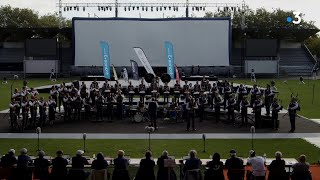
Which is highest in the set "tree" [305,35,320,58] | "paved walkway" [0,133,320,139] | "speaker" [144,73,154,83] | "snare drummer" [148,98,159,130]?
"tree" [305,35,320,58]

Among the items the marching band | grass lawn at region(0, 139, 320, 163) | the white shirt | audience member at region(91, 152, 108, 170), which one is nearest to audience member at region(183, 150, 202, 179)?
the white shirt

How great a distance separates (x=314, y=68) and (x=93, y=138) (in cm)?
5513

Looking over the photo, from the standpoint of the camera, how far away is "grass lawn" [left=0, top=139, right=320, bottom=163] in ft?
72.0

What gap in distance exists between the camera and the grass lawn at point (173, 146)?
21.9 meters

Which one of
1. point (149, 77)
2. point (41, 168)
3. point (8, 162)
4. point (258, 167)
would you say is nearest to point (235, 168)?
point (258, 167)

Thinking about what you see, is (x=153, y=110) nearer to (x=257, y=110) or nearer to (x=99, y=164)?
(x=257, y=110)

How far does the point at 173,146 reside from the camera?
2348 cm

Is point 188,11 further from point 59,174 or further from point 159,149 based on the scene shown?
point 59,174

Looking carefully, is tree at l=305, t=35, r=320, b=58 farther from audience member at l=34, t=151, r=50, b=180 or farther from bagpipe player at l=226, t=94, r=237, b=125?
audience member at l=34, t=151, r=50, b=180

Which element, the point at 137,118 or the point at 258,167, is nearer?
the point at 258,167

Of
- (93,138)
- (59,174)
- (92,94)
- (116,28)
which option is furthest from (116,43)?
(59,174)

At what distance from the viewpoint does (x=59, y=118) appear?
106ft

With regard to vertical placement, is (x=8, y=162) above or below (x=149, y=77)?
below

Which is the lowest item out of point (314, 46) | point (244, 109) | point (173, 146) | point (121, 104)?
point (173, 146)
